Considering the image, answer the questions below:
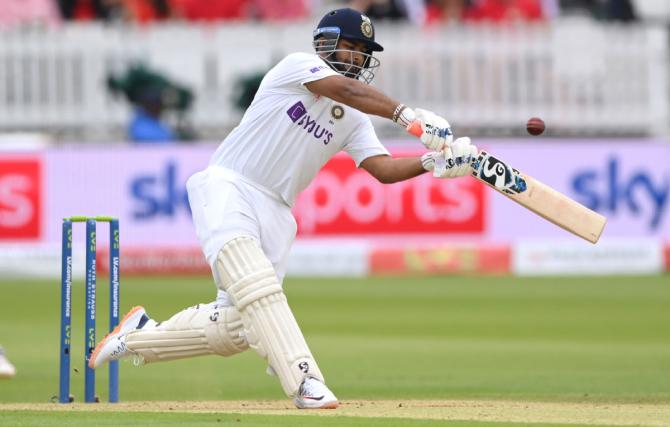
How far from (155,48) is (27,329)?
4923 mm

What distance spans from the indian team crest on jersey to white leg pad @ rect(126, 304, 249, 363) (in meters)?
0.83

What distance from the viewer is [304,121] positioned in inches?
231

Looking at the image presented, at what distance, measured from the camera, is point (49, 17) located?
580 inches

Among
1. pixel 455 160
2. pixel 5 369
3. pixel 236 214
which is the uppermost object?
pixel 455 160

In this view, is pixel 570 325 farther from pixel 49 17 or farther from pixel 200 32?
pixel 49 17

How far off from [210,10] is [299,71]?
9.12m

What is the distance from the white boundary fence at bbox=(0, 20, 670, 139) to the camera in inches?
560

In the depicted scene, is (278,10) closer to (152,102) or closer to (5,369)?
(152,102)

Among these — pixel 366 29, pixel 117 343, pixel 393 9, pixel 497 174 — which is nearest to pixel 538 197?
pixel 497 174

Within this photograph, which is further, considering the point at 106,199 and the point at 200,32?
the point at 200,32

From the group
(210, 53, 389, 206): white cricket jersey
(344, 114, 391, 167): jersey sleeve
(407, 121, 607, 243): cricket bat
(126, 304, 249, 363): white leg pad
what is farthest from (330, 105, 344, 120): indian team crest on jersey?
(126, 304, 249, 363): white leg pad

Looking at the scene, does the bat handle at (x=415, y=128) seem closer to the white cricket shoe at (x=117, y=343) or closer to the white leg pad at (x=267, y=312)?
the white leg pad at (x=267, y=312)

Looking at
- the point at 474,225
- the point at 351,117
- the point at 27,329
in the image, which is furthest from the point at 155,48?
the point at 351,117

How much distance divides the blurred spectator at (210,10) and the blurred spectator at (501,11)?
87.1 inches
